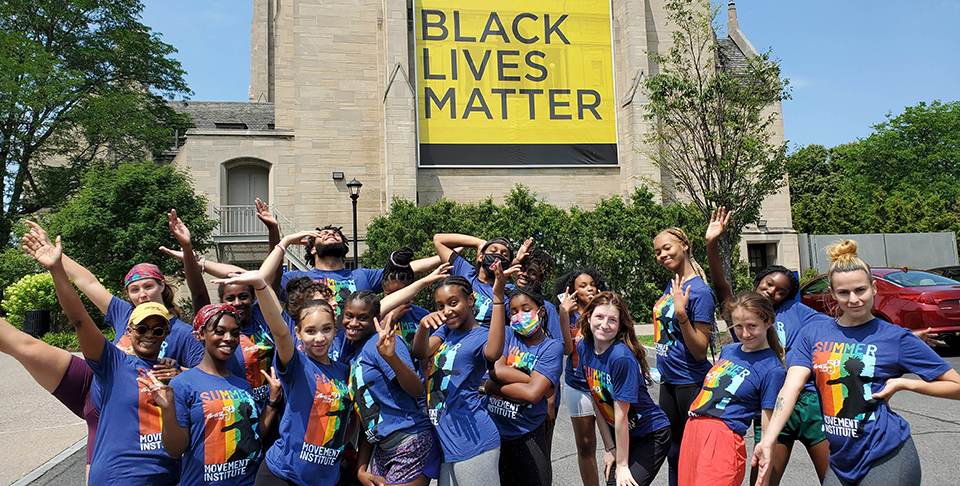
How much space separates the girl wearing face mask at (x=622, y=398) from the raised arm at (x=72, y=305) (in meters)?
2.83

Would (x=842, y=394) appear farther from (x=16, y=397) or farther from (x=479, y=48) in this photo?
(x=479, y=48)

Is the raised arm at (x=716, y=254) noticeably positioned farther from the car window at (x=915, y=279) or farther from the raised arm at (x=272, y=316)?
the car window at (x=915, y=279)

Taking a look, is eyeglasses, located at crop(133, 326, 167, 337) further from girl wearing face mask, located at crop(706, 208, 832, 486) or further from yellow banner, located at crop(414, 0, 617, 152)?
yellow banner, located at crop(414, 0, 617, 152)

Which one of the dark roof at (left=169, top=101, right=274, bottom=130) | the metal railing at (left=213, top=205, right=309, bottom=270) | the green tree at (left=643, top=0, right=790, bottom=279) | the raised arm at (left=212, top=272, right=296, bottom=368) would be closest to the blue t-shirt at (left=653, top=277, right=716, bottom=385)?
the raised arm at (left=212, top=272, right=296, bottom=368)

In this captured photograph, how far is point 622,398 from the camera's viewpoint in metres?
3.49

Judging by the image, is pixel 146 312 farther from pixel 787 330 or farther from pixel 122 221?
pixel 122 221

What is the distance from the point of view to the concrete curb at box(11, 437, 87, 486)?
5.42 m

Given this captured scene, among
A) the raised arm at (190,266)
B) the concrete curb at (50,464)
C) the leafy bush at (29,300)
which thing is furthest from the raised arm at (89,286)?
the leafy bush at (29,300)

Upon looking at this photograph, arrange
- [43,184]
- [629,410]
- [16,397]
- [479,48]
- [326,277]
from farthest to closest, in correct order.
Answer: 1. [43,184]
2. [479,48]
3. [16,397]
4. [326,277]
5. [629,410]

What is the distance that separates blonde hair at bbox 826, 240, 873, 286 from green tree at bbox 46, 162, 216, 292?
1954 cm

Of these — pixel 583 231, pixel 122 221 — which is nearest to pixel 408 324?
pixel 583 231

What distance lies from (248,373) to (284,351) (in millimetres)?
844

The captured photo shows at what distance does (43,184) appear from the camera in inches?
1061

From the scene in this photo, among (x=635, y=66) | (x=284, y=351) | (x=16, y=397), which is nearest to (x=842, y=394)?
(x=284, y=351)
